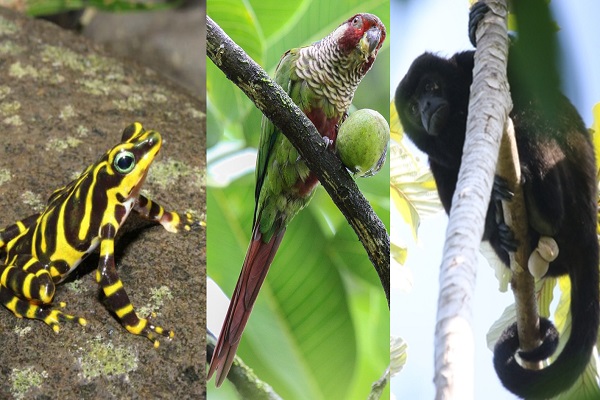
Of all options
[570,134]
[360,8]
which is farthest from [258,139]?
[570,134]

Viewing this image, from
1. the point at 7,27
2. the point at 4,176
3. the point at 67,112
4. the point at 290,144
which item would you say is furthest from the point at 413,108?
the point at 7,27

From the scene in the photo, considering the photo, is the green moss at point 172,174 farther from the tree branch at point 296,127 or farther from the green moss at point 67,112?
the tree branch at point 296,127

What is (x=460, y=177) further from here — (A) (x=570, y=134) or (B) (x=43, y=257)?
(B) (x=43, y=257)

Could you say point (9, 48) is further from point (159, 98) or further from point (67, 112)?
point (159, 98)

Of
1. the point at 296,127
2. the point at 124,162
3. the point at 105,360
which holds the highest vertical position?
the point at 296,127

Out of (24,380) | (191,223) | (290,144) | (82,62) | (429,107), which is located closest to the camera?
(24,380)

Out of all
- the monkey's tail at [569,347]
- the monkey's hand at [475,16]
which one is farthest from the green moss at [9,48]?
the monkey's tail at [569,347]

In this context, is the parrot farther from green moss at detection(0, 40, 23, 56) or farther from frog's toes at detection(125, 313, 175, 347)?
green moss at detection(0, 40, 23, 56)
